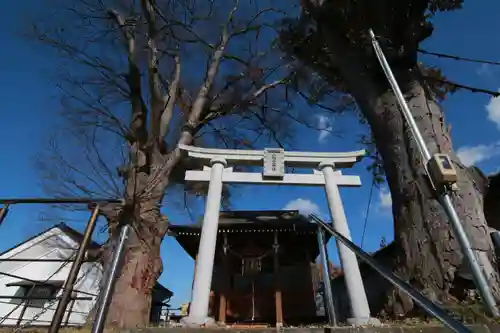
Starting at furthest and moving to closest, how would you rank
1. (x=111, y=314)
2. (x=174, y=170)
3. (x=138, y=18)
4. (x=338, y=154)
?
1. (x=138, y=18)
2. (x=174, y=170)
3. (x=338, y=154)
4. (x=111, y=314)

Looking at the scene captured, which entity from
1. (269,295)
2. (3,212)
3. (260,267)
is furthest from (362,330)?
(269,295)

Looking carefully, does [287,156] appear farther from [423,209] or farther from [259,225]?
[423,209]

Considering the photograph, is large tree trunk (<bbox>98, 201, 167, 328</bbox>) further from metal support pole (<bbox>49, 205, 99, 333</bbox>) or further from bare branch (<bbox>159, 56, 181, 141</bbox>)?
metal support pole (<bbox>49, 205, 99, 333</bbox>)

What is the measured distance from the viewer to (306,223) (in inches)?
396

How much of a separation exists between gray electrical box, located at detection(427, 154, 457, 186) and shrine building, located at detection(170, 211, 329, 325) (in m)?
7.04

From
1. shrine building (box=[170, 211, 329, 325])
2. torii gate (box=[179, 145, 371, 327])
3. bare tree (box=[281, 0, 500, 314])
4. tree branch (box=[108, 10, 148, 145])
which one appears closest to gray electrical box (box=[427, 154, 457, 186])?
bare tree (box=[281, 0, 500, 314])

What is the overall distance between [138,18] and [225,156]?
210 inches

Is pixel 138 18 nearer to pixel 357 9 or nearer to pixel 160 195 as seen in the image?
pixel 160 195

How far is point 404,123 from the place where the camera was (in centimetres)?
521

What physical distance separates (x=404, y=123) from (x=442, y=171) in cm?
234

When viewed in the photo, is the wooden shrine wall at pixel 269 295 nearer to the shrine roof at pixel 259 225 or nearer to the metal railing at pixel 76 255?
the shrine roof at pixel 259 225

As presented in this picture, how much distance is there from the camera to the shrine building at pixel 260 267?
10258mm

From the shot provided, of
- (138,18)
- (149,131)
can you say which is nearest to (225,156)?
(149,131)

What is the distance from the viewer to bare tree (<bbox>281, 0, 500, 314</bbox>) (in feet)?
12.9
